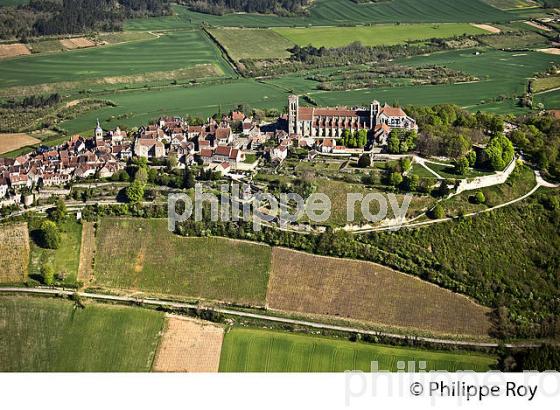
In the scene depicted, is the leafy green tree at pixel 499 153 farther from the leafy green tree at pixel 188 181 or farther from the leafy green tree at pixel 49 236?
the leafy green tree at pixel 49 236

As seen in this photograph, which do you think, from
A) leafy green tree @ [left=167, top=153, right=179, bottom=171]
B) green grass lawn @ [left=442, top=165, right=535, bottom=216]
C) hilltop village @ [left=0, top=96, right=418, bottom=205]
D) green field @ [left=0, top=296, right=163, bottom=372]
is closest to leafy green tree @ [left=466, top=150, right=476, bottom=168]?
green grass lawn @ [left=442, top=165, right=535, bottom=216]

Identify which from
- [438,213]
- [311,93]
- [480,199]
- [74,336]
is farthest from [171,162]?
[311,93]

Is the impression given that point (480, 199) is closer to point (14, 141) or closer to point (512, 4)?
point (14, 141)

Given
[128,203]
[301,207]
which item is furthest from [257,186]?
[128,203]

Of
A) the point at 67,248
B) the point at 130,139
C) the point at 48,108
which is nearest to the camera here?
the point at 67,248

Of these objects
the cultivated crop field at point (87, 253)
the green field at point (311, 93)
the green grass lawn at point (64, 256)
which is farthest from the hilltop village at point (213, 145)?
the green field at point (311, 93)

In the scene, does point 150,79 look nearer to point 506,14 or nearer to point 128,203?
point 128,203

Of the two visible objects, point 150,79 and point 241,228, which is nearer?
point 241,228
